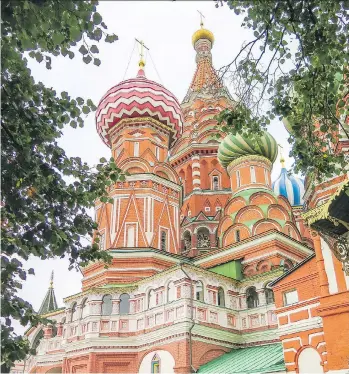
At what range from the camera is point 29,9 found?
4.60m

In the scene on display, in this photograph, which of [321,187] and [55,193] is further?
[321,187]

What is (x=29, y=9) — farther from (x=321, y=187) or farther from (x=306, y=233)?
(x=306, y=233)

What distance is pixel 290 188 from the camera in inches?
1364

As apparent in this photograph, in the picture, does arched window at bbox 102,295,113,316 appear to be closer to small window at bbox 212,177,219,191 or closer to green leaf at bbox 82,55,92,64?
small window at bbox 212,177,219,191

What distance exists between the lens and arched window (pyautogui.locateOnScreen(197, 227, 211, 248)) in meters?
24.9

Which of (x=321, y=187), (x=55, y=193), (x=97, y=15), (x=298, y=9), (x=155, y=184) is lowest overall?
(x=55, y=193)

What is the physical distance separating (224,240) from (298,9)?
16.6m

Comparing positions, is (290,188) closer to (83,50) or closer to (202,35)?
(202,35)

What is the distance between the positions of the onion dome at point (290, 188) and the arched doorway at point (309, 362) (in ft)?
76.1

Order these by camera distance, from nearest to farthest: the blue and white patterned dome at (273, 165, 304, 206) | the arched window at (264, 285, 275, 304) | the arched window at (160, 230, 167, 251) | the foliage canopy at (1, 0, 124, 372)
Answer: the foliage canopy at (1, 0, 124, 372) < the arched window at (264, 285, 275, 304) < the arched window at (160, 230, 167, 251) < the blue and white patterned dome at (273, 165, 304, 206)

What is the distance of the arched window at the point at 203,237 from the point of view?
24875 millimetres

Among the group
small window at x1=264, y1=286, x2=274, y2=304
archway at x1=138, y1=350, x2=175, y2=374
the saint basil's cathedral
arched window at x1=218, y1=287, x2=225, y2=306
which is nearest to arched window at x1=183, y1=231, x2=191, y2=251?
the saint basil's cathedral

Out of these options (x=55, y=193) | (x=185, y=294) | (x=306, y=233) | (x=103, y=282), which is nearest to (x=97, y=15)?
(x=55, y=193)

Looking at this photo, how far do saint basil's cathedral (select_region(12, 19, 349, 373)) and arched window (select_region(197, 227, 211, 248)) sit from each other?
8 centimetres
